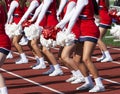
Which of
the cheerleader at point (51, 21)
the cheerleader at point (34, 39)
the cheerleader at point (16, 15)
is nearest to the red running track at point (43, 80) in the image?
the cheerleader at point (51, 21)

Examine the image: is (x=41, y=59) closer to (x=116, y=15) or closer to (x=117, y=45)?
(x=116, y=15)

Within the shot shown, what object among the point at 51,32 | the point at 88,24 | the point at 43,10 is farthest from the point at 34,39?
the point at 88,24

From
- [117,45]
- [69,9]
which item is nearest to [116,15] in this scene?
[69,9]

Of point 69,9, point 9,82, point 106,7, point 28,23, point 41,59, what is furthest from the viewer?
point 106,7

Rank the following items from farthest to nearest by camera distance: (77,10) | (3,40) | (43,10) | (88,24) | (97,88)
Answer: (43,10) → (97,88) → (88,24) → (77,10) → (3,40)

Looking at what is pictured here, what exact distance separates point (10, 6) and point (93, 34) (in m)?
3.65

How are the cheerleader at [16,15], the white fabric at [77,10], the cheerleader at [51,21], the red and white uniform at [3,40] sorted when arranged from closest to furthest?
the red and white uniform at [3,40]
the white fabric at [77,10]
the cheerleader at [51,21]
the cheerleader at [16,15]

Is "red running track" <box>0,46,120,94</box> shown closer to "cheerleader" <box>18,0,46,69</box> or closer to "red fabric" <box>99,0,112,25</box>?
"cheerleader" <box>18,0,46,69</box>

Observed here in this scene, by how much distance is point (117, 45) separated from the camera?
1428 centimetres

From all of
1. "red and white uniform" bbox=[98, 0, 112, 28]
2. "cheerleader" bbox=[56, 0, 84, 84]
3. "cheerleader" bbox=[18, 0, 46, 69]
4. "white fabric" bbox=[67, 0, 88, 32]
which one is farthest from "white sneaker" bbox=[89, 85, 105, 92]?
"red and white uniform" bbox=[98, 0, 112, 28]

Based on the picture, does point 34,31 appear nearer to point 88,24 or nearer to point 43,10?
point 43,10

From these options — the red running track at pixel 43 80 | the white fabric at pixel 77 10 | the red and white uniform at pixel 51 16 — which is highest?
the white fabric at pixel 77 10

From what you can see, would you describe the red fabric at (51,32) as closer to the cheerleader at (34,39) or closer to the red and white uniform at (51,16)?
the red and white uniform at (51,16)

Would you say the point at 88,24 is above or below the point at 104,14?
above
